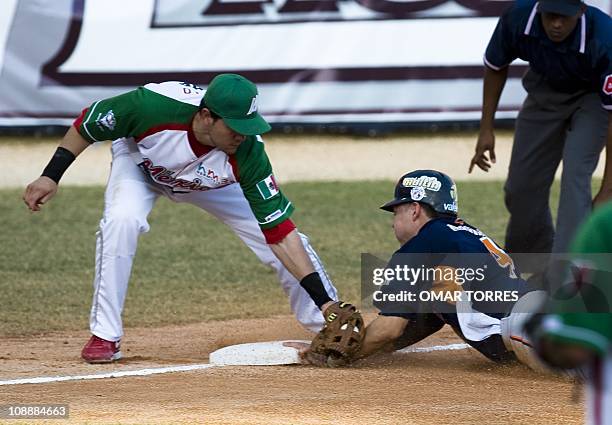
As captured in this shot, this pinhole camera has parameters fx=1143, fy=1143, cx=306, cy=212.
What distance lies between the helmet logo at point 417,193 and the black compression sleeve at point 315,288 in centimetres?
66

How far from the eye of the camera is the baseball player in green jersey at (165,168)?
19.5ft

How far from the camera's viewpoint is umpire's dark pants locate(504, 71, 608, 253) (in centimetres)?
723

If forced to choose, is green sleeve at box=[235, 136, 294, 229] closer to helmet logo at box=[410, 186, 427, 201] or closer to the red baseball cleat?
helmet logo at box=[410, 186, 427, 201]

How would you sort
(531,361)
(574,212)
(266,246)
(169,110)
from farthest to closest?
(574,212) < (266,246) < (169,110) < (531,361)

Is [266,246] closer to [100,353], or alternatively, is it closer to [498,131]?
[100,353]

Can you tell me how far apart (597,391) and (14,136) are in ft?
35.3

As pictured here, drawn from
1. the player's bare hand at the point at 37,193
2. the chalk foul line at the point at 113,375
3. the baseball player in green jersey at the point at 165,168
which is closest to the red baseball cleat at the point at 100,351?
the baseball player in green jersey at the point at 165,168

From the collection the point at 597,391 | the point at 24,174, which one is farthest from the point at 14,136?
the point at 597,391

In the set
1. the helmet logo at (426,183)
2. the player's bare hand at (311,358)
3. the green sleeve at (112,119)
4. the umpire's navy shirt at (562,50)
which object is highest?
the umpire's navy shirt at (562,50)

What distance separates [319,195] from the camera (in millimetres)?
12312

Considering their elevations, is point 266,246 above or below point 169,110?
below

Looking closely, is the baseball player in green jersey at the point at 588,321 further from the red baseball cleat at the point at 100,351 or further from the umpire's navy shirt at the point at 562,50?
the umpire's navy shirt at the point at 562,50

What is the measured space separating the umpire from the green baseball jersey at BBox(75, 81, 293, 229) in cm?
197

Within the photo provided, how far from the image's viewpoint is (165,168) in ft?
20.4
